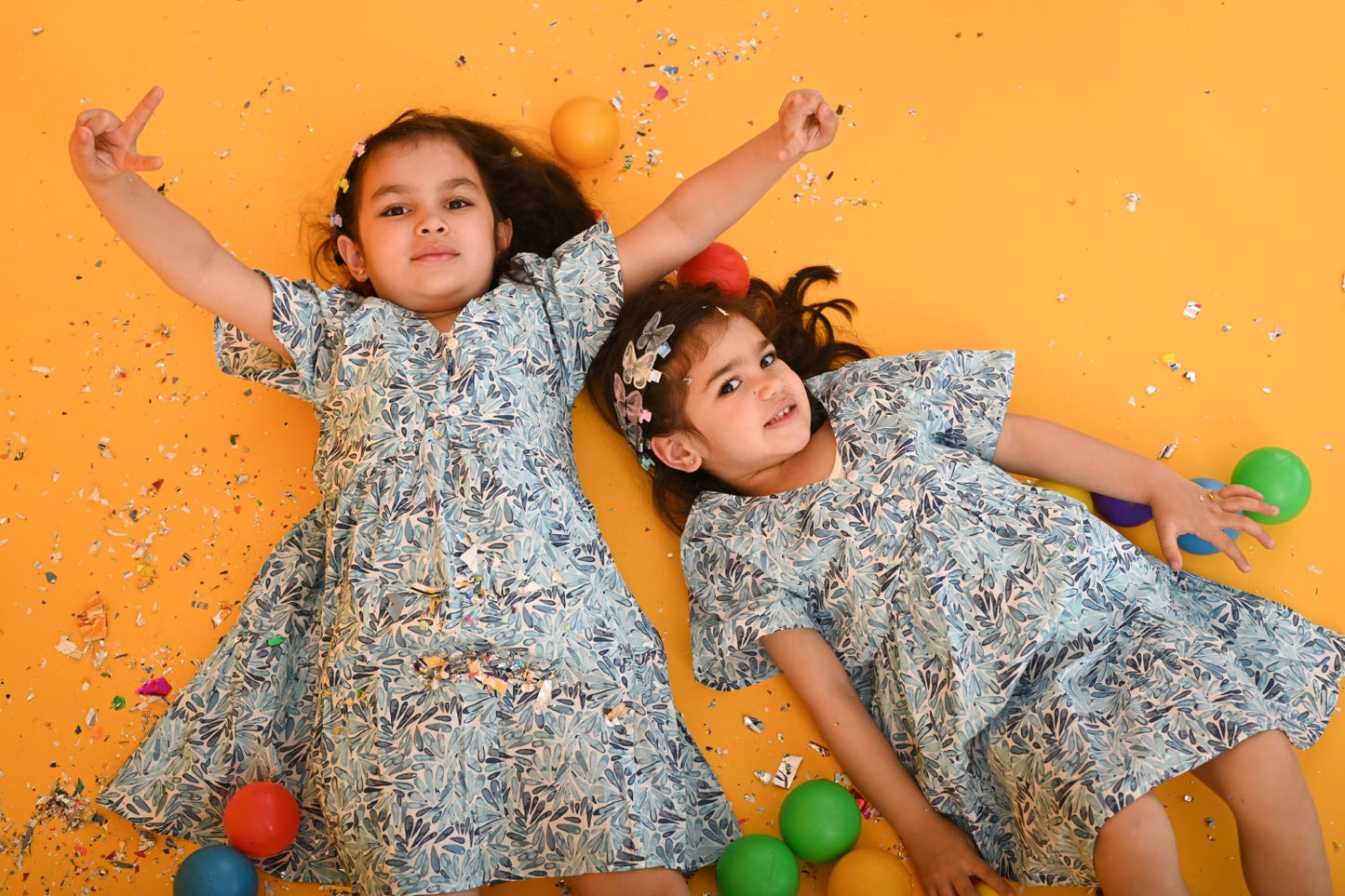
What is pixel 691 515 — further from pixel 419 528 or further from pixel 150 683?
pixel 150 683

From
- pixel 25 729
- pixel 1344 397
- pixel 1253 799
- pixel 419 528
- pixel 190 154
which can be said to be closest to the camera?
pixel 1253 799

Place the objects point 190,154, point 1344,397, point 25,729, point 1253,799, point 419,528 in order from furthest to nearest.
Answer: point 190,154 → point 1344,397 → point 25,729 → point 419,528 → point 1253,799

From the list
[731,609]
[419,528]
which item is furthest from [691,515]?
[419,528]

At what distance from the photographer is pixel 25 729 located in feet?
5.26

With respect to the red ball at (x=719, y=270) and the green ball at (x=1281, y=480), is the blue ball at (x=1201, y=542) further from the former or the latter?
the red ball at (x=719, y=270)

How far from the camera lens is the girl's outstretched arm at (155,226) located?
134cm

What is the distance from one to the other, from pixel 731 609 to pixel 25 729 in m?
1.10

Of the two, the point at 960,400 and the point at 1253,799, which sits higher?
the point at 960,400

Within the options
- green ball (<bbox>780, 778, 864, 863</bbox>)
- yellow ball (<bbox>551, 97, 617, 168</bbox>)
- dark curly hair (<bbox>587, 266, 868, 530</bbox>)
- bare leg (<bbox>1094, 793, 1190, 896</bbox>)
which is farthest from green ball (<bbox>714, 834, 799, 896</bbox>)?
yellow ball (<bbox>551, 97, 617, 168</bbox>)

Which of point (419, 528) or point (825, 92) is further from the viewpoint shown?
point (825, 92)

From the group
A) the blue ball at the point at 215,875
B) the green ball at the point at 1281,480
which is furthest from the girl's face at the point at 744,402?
the blue ball at the point at 215,875

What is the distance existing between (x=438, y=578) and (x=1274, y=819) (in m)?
1.14

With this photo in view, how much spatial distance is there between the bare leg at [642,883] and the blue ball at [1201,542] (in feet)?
2.97

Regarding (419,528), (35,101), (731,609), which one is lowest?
(731,609)
